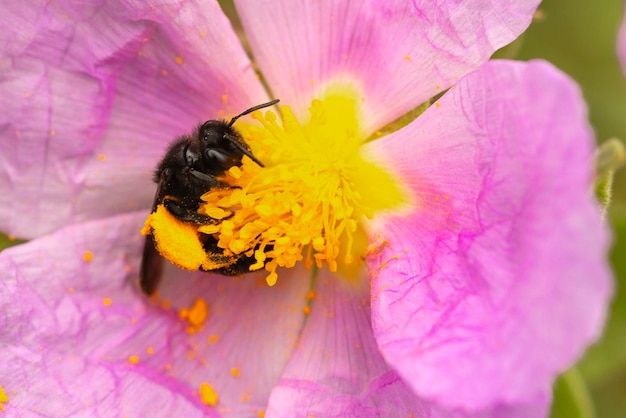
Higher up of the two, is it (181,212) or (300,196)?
(181,212)

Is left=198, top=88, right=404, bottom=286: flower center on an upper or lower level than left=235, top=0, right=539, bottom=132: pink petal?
lower

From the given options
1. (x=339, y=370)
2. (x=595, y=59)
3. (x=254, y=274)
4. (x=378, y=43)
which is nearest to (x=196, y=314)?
(x=254, y=274)

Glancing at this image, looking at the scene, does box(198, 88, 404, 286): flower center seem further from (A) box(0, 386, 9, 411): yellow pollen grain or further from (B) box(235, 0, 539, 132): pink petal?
(A) box(0, 386, 9, 411): yellow pollen grain

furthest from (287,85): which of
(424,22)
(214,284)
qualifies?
(214,284)

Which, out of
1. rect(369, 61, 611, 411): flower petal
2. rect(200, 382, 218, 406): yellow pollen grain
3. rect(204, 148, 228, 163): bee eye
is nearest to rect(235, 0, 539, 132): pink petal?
rect(369, 61, 611, 411): flower petal

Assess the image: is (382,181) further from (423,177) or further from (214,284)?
(214,284)

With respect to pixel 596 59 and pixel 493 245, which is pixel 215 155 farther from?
pixel 596 59
